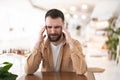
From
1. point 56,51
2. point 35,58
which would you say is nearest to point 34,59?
point 35,58

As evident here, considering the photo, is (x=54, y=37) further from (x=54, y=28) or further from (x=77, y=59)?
(x=77, y=59)

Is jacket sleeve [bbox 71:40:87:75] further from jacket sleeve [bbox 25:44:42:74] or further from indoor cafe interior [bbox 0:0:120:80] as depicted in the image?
jacket sleeve [bbox 25:44:42:74]

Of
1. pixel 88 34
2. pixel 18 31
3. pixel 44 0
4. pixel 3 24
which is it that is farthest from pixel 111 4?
pixel 88 34

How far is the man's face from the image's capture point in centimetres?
248

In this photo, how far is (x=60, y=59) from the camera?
2.59m

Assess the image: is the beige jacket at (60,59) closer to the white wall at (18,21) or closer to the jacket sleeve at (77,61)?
the jacket sleeve at (77,61)

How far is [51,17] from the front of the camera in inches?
99.5

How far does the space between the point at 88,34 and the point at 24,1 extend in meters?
9.11

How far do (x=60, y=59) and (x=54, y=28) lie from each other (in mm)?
341

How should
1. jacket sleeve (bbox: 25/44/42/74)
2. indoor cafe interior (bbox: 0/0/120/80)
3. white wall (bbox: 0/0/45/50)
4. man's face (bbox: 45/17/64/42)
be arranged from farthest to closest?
1. white wall (bbox: 0/0/45/50)
2. indoor cafe interior (bbox: 0/0/120/80)
3. jacket sleeve (bbox: 25/44/42/74)
4. man's face (bbox: 45/17/64/42)

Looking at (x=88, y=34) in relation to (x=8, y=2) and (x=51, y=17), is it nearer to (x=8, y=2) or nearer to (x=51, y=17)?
(x=8, y=2)

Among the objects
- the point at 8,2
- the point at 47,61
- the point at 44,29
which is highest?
the point at 8,2

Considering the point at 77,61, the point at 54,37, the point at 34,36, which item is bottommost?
the point at 34,36

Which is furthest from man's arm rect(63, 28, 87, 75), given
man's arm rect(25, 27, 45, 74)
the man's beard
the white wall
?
the white wall
